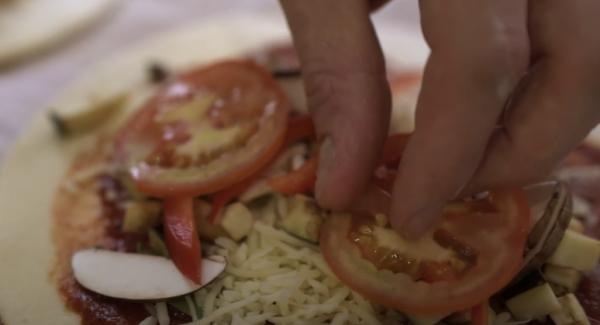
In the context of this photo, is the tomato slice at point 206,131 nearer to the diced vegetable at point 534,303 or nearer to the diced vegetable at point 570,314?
the diced vegetable at point 534,303

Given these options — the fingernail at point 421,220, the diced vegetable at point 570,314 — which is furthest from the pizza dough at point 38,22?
the diced vegetable at point 570,314

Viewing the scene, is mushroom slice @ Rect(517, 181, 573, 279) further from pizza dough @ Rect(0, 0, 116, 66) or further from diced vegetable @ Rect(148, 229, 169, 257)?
pizza dough @ Rect(0, 0, 116, 66)

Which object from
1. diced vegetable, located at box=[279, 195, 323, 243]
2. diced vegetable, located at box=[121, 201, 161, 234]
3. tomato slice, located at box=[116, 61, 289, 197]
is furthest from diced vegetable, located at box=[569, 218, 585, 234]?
diced vegetable, located at box=[121, 201, 161, 234]

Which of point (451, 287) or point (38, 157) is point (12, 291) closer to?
point (38, 157)

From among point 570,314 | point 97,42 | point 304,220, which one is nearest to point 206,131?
point 304,220

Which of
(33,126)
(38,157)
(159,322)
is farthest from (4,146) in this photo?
(159,322)

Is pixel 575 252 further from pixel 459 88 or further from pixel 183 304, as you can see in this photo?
pixel 183 304
